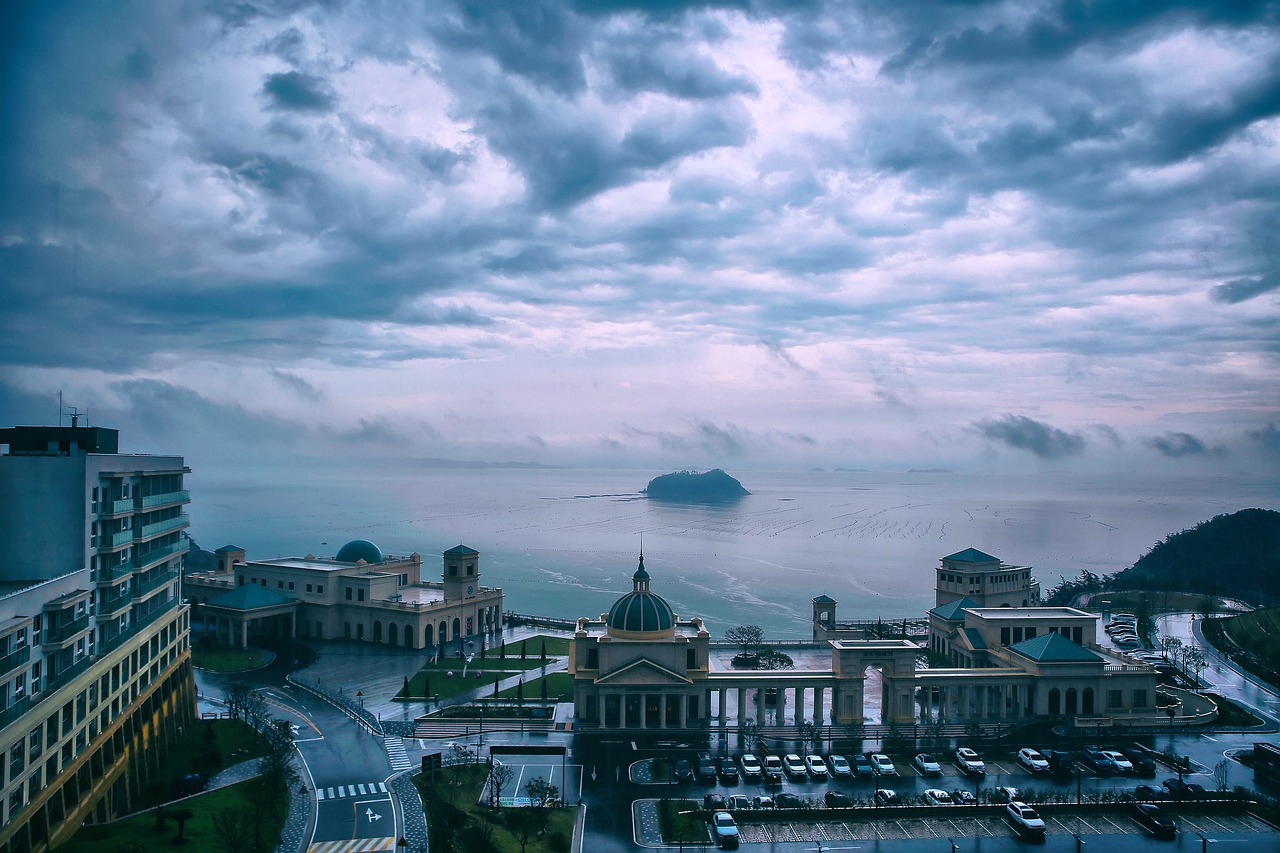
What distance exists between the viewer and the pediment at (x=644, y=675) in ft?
147

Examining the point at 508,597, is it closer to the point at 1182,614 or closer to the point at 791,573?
the point at 791,573

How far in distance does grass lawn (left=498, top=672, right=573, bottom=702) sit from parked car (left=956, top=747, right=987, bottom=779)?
67.0 ft

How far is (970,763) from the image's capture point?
38.3 metres

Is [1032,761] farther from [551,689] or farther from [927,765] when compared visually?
[551,689]

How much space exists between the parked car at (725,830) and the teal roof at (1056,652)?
23.3 meters

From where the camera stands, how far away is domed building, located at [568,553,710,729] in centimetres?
4484

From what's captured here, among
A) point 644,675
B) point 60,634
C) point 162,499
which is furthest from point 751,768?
point 162,499

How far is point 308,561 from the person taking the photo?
7256 centimetres

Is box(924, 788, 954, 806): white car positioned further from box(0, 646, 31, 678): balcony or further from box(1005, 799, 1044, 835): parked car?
box(0, 646, 31, 678): balcony

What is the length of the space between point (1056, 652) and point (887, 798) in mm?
18033

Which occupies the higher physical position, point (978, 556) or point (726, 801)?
point (978, 556)

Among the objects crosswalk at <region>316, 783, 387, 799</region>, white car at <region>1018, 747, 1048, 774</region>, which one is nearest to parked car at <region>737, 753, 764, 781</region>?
white car at <region>1018, 747, 1048, 774</region>

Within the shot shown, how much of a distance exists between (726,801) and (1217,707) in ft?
99.0

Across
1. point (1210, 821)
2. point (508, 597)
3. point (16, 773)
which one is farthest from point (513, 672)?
point (508, 597)
